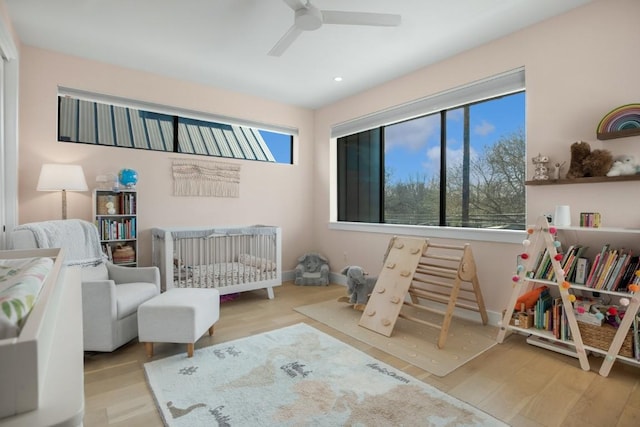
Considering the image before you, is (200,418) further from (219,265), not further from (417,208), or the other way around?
(417,208)

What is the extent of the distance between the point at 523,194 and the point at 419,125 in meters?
1.39

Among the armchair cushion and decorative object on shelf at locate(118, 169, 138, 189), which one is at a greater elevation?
decorative object on shelf at locate(118, 169, 138, 189)

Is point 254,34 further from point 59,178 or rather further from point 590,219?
point 590,219

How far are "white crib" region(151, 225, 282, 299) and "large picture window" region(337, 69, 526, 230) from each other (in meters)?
1.45

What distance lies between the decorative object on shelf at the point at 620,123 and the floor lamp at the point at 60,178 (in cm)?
414

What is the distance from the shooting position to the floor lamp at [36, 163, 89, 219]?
8.82 ft

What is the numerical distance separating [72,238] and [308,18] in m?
2.51

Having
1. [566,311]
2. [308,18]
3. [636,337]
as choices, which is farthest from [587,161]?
[308,18]

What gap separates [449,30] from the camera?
8.69 feet

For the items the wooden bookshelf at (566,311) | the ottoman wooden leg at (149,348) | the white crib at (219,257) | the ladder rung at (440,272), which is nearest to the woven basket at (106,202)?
the white crib at (219,257)

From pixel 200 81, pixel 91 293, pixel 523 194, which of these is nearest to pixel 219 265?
pixel 91 293

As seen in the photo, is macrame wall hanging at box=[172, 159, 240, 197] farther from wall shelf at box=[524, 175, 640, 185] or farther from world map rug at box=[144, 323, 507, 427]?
wall shelf at box=[524, 175, 640, 185]

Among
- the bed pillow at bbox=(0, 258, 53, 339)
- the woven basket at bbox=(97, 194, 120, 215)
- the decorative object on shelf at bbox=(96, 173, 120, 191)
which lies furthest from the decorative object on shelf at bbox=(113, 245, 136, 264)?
the bed pillow at bbox=(0, 258, 53, 339)

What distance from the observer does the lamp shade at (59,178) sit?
8.82 ft
